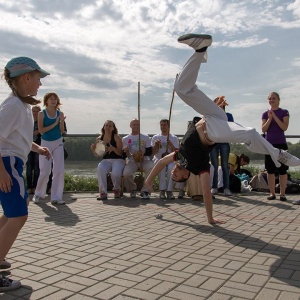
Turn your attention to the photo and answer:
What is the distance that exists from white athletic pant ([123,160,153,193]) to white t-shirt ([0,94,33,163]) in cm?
560

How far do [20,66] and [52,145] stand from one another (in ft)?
15.5

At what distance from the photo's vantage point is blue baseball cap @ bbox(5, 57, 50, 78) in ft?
10.4

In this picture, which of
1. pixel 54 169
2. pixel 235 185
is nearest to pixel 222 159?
pixel 235 185

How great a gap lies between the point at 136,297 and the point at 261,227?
312cm

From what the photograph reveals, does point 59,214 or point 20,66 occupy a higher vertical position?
point 20,66

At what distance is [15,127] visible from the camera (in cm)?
306

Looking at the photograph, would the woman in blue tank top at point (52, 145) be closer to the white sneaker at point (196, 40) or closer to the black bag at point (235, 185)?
the white sneaker at point (196, 40)

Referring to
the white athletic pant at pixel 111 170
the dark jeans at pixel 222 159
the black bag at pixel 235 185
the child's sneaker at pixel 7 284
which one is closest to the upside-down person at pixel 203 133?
the white athletic pant at pixel 111 170

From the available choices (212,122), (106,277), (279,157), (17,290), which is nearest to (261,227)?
(279,157)

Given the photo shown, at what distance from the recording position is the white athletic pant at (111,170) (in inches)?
336

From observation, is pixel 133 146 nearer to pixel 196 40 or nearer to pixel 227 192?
pixel 227 192

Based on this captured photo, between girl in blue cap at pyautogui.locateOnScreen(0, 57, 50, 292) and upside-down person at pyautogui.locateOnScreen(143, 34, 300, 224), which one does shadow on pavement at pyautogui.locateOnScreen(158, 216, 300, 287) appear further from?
girl in blue cap at pyautogui.locateOnScreen(0, 57, 50, 292)

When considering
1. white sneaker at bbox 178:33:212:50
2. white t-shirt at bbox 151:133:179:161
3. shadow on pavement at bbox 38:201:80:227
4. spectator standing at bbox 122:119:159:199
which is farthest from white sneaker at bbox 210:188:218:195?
white sneaker at bbox 178:33:212:50

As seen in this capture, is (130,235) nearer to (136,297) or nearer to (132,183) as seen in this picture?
(136,297)
